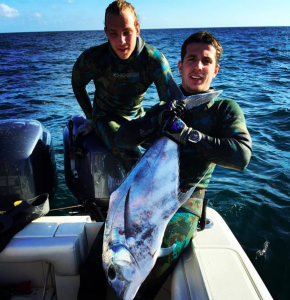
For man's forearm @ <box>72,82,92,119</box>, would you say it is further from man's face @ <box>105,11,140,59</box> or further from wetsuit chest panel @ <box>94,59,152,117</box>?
man's face @ <box>105,11,140,59</box>

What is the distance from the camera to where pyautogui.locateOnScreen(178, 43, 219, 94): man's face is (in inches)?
86.1

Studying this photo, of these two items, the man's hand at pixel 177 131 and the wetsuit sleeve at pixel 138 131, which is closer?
the man's hand at pixel 177 131

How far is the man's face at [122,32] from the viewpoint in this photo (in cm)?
282

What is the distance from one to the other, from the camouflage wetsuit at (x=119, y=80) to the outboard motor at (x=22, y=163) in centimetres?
64

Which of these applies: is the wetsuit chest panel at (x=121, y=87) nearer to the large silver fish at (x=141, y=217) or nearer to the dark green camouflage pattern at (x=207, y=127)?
the dark green camouflage pattern at (x=207, y=127)

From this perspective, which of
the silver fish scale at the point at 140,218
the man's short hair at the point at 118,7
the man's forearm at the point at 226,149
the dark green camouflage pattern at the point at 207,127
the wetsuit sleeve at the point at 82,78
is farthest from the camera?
the wetsuit sleeve at the point at 82,78

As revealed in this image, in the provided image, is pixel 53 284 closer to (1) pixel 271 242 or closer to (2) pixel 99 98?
(2) pixel 99 98

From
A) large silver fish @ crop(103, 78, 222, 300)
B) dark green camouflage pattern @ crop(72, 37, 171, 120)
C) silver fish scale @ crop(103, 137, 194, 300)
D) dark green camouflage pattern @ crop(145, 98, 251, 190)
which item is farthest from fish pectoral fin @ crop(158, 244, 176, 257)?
dark green camouflage pattern @ crop(72, 37, 171, 120)

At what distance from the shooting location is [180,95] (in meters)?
2.14

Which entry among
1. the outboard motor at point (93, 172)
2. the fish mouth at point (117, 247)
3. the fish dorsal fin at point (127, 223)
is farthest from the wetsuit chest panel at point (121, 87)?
the fish mouth at point (117, 247)

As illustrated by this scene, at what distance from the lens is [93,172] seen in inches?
122

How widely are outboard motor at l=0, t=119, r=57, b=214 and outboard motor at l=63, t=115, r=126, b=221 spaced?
0.98 feet

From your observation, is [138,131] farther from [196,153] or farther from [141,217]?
[141,217]

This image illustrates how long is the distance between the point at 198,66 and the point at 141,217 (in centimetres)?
115
